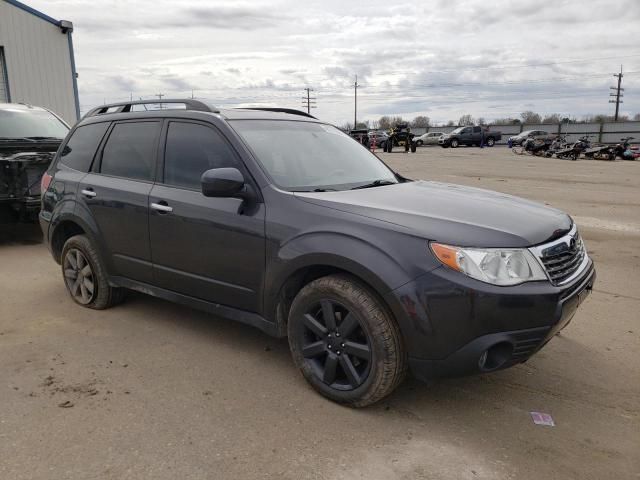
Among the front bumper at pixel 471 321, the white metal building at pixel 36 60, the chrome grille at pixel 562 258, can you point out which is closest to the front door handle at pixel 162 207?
the front bumper at pixel 471 321

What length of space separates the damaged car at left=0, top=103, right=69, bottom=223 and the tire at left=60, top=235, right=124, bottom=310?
2.68 meters

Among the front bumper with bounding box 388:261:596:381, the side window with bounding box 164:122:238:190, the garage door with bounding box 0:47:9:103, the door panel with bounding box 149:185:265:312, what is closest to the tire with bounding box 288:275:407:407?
the front bumper with bounding box 388:261:596:381

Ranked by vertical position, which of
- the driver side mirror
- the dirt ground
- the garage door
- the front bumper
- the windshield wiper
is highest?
the garage door

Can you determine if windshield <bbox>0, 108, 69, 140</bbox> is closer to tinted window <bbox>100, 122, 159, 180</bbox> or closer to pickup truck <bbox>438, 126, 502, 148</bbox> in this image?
tinted window <bbox>100, 122, 159, 180</bbox>

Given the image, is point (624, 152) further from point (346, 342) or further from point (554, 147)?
point (346, 342)

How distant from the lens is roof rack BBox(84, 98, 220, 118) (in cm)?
391

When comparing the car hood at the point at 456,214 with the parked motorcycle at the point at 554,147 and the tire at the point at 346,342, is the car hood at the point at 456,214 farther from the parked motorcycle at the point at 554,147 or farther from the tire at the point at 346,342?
the parked motorcycle at the point at 554,147

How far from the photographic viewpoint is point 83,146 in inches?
189

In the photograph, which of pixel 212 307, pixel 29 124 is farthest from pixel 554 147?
pixel 212 307

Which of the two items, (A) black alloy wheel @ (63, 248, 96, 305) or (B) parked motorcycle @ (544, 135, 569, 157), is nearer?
(A) black alloy wheel @ (63, 248, 96, 305)

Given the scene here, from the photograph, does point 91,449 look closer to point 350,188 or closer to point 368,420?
point 368,420

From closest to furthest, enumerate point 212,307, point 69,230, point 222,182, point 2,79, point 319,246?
point 319,246 → point 222,182 → point 212,307 → point 69,230 → point 2,79

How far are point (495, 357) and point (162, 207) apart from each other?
2.44 meters

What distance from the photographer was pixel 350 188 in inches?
143
